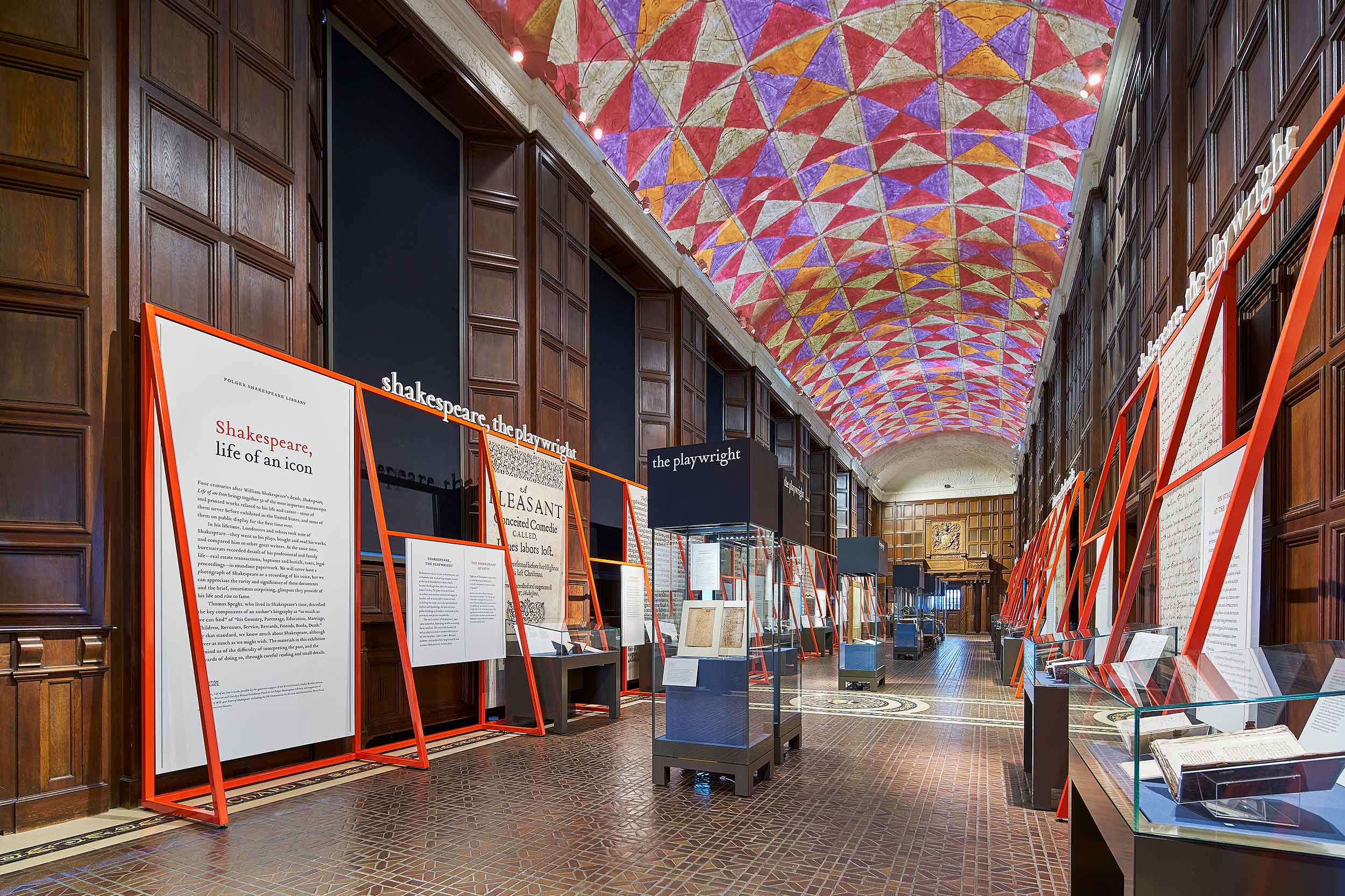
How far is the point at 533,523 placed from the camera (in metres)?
8.54

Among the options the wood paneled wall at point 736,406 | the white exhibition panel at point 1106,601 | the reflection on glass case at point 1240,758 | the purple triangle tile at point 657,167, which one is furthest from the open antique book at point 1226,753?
the wood paneled wall at point 736,406

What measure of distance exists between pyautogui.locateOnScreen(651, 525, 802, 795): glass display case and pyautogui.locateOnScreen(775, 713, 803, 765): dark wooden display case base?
0.34 meters

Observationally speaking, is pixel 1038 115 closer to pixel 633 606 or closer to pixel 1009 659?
pixel 1009 659

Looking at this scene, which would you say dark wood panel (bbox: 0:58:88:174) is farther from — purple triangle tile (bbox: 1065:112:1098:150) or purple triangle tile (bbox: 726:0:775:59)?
purple triangle tile (bbox: 1065:112:1098:150)

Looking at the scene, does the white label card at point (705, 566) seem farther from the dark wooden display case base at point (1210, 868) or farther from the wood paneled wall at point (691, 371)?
the wood paneled wall at point (691, 371)

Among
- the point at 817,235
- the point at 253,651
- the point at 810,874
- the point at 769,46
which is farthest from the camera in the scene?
the point at 817,235

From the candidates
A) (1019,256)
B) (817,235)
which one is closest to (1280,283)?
(817,235)

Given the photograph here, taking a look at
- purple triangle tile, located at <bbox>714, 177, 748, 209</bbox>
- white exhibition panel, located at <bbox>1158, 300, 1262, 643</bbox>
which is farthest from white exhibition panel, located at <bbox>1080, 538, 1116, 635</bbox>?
purple triangle tile, located at <bbox>714, 177, 748, 209</bbox>

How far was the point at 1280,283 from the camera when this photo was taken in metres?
3.76

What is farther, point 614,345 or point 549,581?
point 614,345

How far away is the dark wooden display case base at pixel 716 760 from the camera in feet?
16.5

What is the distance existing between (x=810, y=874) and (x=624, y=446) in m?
9.82

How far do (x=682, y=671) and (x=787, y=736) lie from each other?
1.47 m

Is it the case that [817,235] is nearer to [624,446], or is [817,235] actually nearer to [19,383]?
[624,446]
